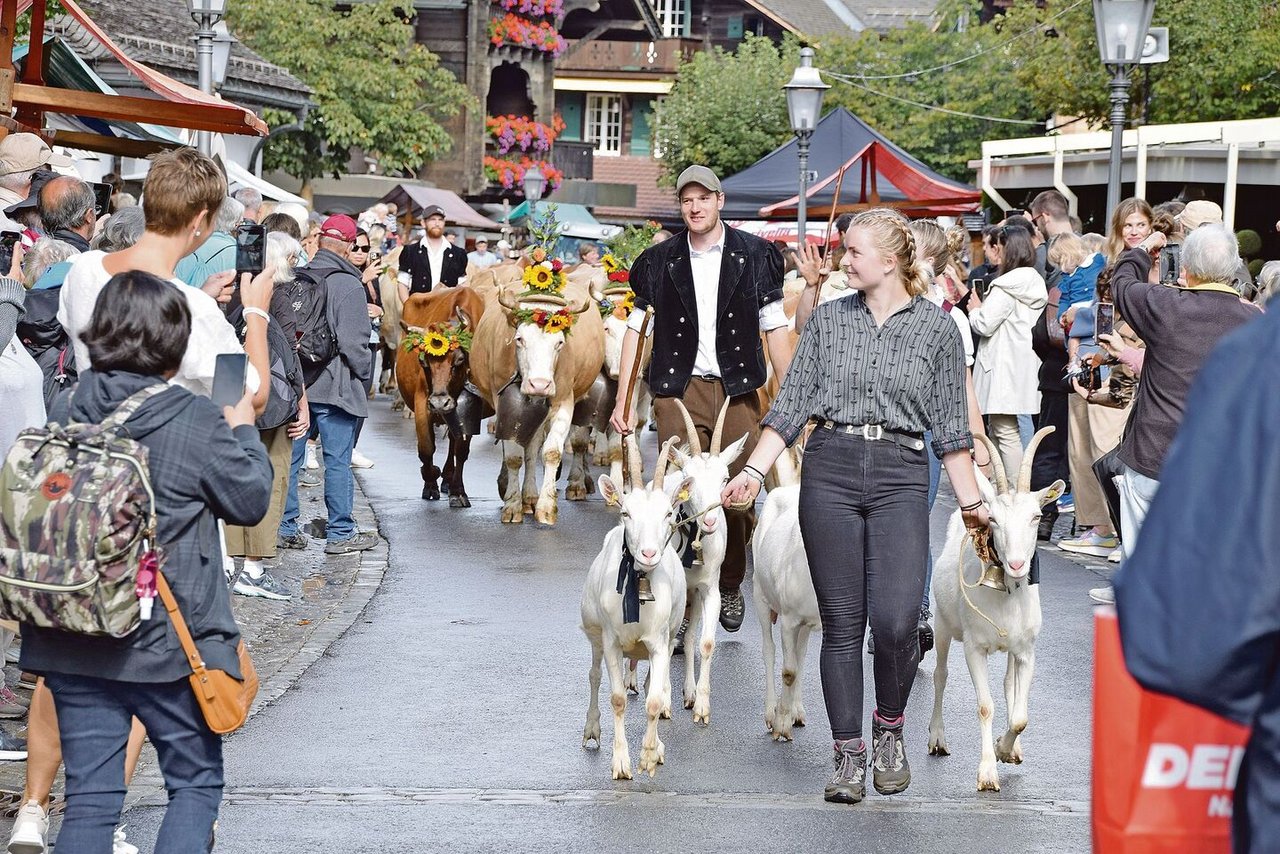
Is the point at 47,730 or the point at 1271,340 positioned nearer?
the point at 1271,340

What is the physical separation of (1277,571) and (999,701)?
6473 mm

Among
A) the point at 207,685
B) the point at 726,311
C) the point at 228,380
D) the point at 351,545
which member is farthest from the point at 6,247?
the point at 351,545

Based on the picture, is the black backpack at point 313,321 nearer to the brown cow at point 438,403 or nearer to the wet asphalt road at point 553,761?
the wet asphalt road at point 553,761

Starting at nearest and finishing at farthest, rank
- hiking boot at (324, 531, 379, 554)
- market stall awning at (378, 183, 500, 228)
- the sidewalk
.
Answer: the sidewalk < hiking boot at (324, 531, 379, 554) < market stall awning at (378, 183, 500, 228)

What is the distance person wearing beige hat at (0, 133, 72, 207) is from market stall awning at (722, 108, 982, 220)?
15.4m

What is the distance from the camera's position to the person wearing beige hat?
8.91 meters

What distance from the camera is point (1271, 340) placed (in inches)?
96.5

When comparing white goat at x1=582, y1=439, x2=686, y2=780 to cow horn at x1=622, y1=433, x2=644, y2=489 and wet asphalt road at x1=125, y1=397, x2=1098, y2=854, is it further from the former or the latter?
wet asphalt road at x1=125, y1=397, x2=1098, y2=854

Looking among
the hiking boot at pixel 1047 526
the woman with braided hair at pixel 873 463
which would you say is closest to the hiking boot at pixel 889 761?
the woman with braided hair at pixel 873 463

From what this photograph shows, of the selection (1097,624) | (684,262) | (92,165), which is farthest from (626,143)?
(1097,624)

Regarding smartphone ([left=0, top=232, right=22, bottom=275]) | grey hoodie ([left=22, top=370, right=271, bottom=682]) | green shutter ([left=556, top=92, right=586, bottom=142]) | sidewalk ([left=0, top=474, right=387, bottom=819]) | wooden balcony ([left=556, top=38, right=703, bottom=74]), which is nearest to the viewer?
grey hoodie ([left=22, top=370, right=271, bottom=682])

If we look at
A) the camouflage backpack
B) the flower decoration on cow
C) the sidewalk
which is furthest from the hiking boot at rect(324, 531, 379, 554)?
the camouflage backpack

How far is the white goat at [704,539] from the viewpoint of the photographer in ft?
26.7

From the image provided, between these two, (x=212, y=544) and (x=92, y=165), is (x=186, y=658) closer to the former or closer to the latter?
(x=212, y=544)
